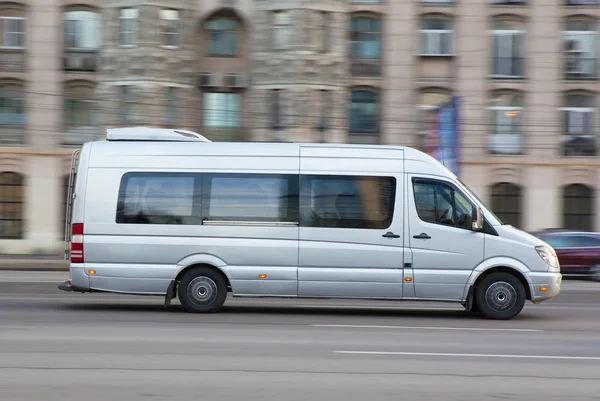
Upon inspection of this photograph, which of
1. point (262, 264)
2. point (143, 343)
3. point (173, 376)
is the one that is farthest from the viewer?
point (262, 264)

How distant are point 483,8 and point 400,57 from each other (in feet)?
12.0

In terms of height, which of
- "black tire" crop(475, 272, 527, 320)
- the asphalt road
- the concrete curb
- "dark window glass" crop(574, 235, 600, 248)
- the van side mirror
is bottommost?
the concrete curb

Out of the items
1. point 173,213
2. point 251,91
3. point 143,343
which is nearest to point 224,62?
point 251,91

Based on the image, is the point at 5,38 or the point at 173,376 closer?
the point at 173,376

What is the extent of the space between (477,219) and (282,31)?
24.2 meters

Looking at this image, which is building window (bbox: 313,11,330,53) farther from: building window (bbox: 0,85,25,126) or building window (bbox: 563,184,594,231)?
building window (bbox: 0,85,25,126)

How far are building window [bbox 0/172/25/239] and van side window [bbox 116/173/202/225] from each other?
24807mm

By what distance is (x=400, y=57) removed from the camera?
37.9 metres

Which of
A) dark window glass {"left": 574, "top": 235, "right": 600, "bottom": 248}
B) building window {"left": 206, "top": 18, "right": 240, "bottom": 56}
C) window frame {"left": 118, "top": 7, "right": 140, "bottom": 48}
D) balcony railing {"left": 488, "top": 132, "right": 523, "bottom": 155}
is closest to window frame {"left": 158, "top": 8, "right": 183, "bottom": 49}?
window frame {"left": 118, "top": 7, "right": 140, "bottom": 48}

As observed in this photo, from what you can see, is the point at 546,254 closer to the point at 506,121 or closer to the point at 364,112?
the point at 364,112

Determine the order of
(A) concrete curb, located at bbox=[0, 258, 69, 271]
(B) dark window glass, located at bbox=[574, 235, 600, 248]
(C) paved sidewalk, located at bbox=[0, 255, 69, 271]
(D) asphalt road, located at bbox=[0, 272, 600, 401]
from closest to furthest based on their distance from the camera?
(D) asphalt road, located at bbox=[0, 272, 600, 401], (B) dark window glass, located at bbox=[574, 235, 600, 248], (A) concrete curb, located at bbox=[0, 258, 69, 271], (C) paved sidewalk, located at bbox=[0, 255, 69, 271]

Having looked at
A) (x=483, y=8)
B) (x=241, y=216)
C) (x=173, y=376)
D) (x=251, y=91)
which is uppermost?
(x=483, y=8)

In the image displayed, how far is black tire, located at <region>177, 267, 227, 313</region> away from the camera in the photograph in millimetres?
14133

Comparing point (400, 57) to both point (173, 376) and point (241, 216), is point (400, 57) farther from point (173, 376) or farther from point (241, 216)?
point (173, 376)
